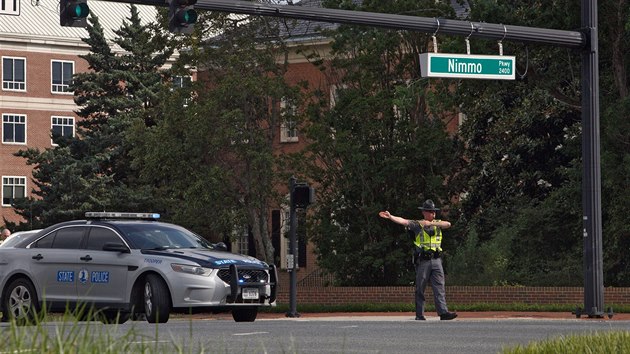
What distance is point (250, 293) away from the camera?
73.4 ft

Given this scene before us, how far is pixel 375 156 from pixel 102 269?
58.2 feet

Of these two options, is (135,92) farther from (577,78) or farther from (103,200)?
(577,78)

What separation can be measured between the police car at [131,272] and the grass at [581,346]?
8.38 m

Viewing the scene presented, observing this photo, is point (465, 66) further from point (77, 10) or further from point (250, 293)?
point (77, 10)

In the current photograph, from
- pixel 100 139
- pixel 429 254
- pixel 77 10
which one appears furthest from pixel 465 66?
pixel 100 139

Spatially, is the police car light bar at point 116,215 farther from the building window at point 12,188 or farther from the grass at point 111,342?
the building window at point 12,188

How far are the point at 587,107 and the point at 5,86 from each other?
58123 mm

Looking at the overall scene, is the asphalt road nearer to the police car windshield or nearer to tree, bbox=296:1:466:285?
the police car windshield

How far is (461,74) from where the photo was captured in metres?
24.5

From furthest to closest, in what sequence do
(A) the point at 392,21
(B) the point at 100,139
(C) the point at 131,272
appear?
1. (B) the point at 100,139
2. (A) the point at 392,21
3. (C) the point at 131,272

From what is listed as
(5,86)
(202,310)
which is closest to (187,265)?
(202,310)

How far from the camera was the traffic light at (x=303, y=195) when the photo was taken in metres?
30.1

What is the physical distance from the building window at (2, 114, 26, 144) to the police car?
188ft

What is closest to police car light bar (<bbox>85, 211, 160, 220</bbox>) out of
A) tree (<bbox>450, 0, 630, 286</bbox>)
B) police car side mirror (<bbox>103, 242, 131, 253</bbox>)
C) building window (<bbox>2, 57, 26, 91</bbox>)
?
police car side mirror (<bbox>103, 242, 131, 253</bbox>)
